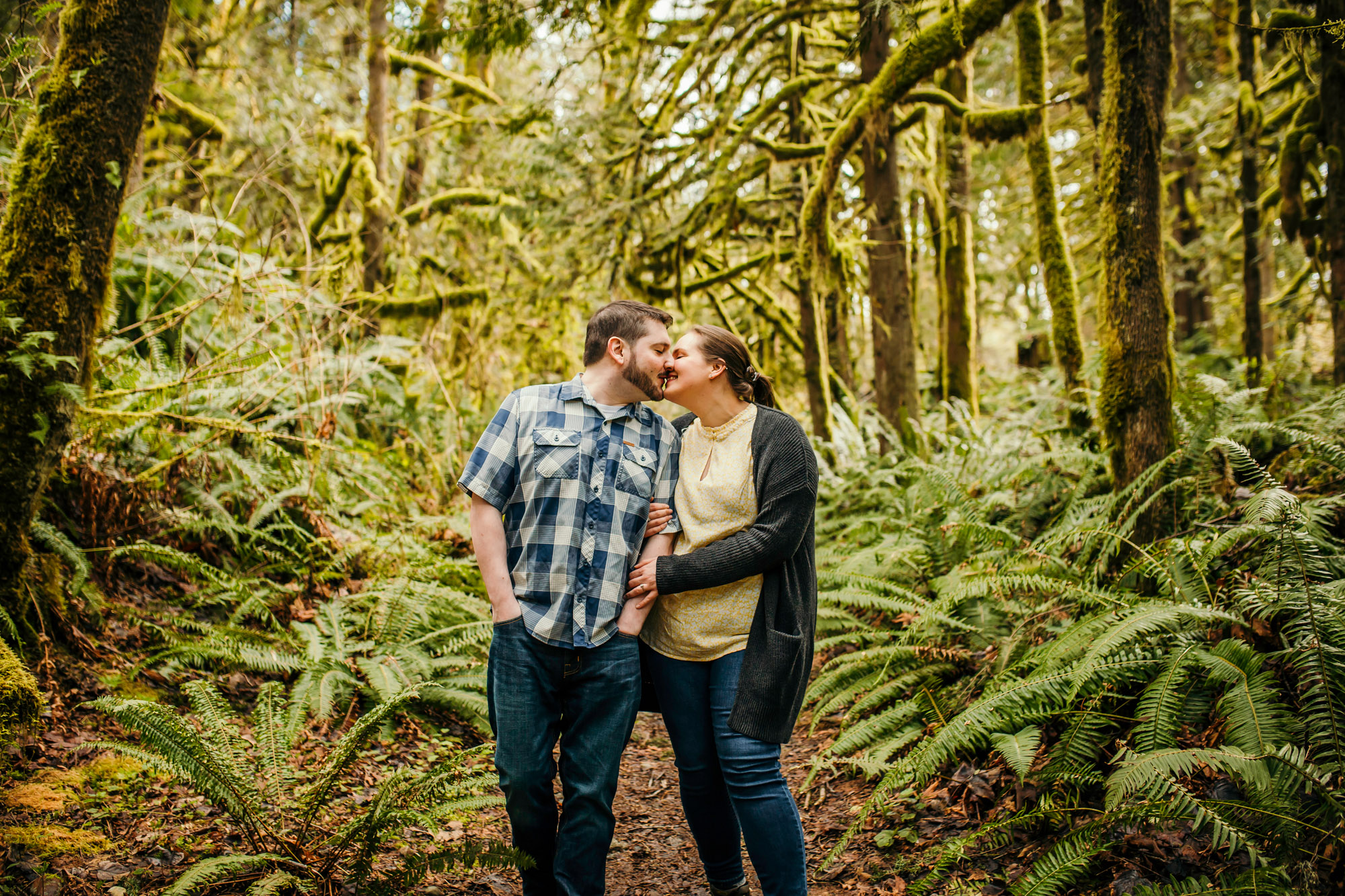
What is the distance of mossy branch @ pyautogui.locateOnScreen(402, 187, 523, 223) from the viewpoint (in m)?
9.05

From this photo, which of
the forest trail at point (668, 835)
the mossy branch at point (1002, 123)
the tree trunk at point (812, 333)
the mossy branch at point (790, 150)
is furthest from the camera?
the tree trunk at point (812, 333)

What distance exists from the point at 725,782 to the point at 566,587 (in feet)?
2.69

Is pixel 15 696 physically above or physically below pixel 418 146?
below

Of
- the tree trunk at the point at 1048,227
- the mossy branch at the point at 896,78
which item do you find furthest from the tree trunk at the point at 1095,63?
the mossy branch at the point at 896,78

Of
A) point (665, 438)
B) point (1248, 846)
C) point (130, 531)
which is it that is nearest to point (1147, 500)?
point (1248, 846)

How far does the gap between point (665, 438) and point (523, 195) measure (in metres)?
7.15

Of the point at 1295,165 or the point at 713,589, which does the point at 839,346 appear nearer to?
the point at 1295,165

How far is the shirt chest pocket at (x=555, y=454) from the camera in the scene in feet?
7.82

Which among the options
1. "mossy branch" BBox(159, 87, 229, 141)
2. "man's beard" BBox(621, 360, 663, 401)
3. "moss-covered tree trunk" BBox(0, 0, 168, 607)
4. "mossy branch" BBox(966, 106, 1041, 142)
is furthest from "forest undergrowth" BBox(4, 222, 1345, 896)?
"mossy branch" BBox(159, 87, 229, 141)

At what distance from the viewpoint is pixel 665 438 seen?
2645 millimetres

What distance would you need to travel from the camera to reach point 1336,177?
16.8 feet

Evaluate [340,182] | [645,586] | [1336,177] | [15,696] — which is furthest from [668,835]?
[340,182]

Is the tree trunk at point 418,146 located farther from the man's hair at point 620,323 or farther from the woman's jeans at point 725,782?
the woman's jeans at point 725,782

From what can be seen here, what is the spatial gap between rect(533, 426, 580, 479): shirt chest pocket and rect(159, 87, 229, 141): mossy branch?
7495 mm
